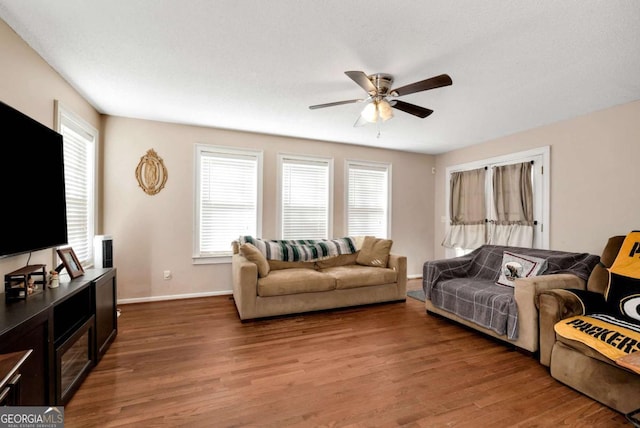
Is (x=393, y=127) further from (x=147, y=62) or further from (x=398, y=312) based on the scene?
(x=147, y=62)

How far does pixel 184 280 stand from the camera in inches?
163

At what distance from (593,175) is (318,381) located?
3905mm

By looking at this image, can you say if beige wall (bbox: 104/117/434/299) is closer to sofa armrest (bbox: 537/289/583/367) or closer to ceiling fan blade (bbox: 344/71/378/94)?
ceiling fan blade (bbox: 344/71/378/94)

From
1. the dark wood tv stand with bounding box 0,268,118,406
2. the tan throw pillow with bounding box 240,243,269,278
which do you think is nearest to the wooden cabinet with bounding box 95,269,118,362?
the dark wood tv stand with bounding box 0,268,118,406

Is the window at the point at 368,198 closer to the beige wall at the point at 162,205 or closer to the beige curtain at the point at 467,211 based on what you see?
the beige wall at the point at 162,205

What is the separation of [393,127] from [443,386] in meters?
3.23

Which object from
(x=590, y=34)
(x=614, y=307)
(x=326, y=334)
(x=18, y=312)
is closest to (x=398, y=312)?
(x=326, y=334)

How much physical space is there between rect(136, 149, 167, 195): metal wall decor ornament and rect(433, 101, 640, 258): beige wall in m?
5.23

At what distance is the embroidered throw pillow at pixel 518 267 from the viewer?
301cm

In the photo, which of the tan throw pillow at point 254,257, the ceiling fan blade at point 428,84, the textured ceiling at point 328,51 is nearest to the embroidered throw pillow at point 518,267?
the textured ceiling at point 328,51

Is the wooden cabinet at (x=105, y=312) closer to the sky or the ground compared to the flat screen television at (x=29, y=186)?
closer to the ground

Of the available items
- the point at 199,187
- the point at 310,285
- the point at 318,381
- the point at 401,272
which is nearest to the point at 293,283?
the point at 310,285

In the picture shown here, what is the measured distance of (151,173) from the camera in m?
3.97

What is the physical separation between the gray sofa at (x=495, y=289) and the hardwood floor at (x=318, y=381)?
0.59 ft
